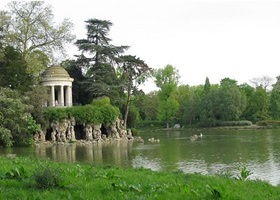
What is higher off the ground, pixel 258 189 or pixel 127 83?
pixel 127 83

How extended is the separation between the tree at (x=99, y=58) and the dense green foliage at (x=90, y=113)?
2384mm

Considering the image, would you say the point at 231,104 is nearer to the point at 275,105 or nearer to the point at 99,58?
the point at 275,105

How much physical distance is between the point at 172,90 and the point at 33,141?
41498 millimetres

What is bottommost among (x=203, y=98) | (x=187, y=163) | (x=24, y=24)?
(x=187, y=163)

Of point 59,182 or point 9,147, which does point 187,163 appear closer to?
point 59,182

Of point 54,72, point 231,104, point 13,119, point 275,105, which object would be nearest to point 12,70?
point 13,119

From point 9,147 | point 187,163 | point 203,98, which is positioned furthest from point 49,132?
point 203,98

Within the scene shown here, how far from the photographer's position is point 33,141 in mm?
31234

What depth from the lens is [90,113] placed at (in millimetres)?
36562

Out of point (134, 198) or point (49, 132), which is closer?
point (134, 198)

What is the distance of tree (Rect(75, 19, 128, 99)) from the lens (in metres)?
41.1

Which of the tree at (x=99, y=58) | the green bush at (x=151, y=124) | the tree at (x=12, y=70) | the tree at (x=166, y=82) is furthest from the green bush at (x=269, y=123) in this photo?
the tree at (x=12, y=70)

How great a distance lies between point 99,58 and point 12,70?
14.5 metres

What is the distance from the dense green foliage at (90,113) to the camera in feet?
114
